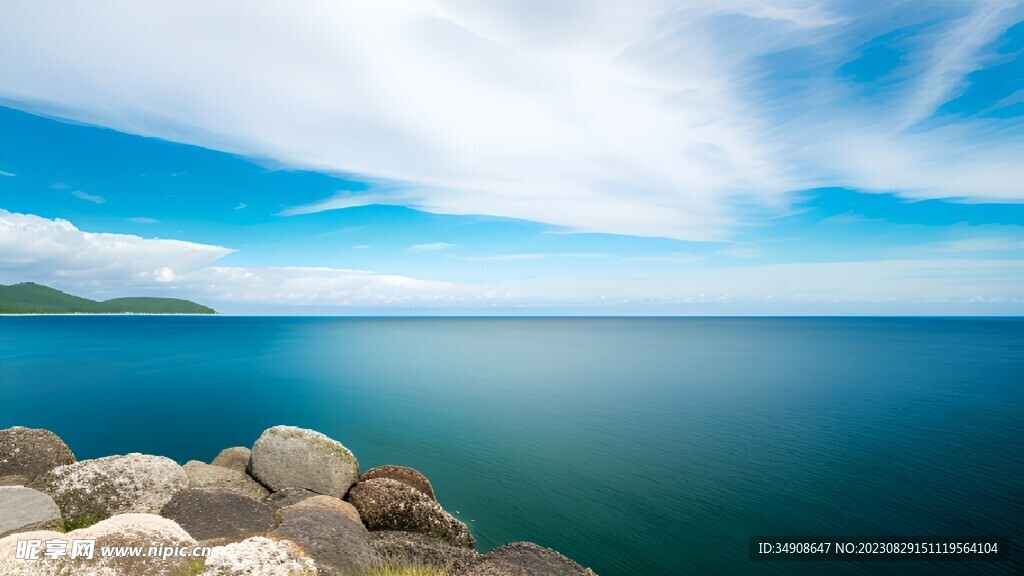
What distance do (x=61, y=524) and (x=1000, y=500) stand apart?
31.9 m

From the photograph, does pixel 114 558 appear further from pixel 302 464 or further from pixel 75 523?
pixel 302 464

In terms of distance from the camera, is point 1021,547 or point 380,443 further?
point 380,443

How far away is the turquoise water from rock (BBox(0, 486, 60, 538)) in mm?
12088

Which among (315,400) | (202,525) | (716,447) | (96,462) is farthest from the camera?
(315,400)

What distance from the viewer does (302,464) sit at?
16828 millimetres

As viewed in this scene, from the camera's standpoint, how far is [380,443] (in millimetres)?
30234

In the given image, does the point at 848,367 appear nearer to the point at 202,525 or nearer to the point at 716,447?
the point at 716,447

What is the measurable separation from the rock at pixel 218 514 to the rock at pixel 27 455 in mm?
5813

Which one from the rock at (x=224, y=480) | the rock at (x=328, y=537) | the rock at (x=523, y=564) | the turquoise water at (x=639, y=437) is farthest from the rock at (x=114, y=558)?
the turquoise water at (x=639, y=437)

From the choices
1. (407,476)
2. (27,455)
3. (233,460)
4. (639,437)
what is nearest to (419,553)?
(407,476)

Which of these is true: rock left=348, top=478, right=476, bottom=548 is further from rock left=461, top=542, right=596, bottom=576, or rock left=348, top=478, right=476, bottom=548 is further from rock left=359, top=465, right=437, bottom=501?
rock left=461, top=542, right=596, bottom=576

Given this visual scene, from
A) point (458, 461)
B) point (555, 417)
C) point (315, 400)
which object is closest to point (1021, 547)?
point (458, 461)

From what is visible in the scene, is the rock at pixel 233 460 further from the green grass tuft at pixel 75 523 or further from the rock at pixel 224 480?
the green grass tuft at pixel 75 523

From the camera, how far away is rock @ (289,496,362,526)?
1307cm
